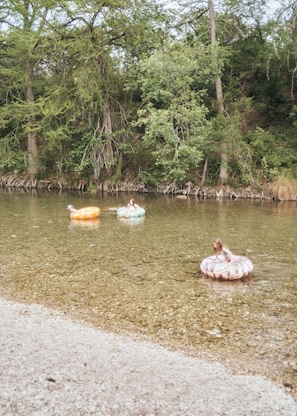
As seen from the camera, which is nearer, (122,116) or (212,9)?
(212,9)

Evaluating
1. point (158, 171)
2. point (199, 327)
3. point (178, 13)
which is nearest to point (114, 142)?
point (158, 171)

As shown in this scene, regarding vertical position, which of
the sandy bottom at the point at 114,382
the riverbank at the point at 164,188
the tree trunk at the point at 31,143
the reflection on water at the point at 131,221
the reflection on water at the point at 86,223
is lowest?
the sandy bottom at the point at 114,382

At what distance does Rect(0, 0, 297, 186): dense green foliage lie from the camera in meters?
18.5

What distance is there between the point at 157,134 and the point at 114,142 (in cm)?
534

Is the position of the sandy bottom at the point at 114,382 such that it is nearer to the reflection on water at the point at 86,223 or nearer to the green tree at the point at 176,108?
the reflection on water at the point at 86,223

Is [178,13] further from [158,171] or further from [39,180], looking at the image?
[39,180]

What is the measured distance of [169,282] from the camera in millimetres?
6742

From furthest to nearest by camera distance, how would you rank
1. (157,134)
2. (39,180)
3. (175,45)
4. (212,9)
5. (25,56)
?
(39,180) → (25,56) → (212,9) → (175,45) → (157,134)

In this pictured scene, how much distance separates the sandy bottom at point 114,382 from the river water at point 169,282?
1.10 feet

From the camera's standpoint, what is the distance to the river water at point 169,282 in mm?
4629

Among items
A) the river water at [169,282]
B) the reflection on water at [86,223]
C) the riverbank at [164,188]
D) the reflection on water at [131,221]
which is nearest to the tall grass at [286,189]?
the riverbank at [164,188]

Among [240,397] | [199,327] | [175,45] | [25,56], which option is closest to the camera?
[240,397]

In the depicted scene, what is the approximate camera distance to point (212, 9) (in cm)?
2097

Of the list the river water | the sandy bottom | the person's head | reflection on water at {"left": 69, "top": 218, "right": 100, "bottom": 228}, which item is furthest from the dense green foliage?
the sandy bottom
